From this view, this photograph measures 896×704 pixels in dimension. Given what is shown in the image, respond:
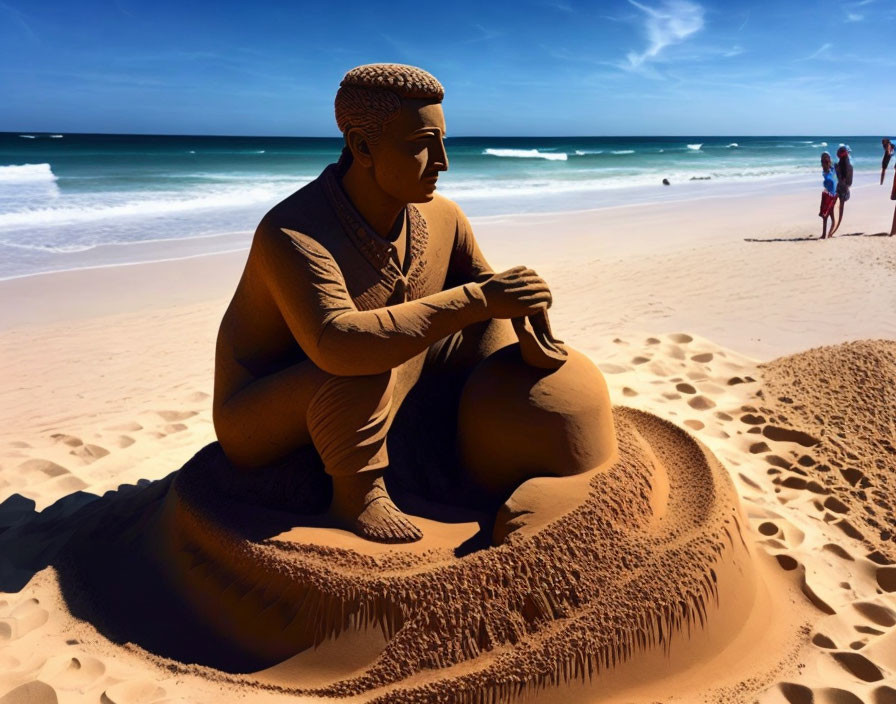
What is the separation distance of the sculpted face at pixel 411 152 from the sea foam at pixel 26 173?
22.0m

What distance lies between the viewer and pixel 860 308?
21.6ft

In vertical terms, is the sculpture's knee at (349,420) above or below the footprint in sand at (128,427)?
above

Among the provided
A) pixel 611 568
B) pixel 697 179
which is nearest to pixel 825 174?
pixel 611 568

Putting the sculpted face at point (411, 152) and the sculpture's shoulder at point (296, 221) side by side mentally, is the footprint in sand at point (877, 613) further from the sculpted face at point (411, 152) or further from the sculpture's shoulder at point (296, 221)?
the sculpture's shoulder at point (296, 221)

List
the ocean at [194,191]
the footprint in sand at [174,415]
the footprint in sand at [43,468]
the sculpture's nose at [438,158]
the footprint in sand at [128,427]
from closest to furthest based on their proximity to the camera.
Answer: the sculpture's nose at [438,158]
the footprint in sand at [43,468]
the footprint in sand at [128,427]
the footprint in sand at [174,415]
the ocean at [194,191]

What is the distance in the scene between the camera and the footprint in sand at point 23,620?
7.96ft

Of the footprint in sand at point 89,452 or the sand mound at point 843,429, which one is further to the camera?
the footprint in sand at point 89,452

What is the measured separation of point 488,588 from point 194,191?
18.3m

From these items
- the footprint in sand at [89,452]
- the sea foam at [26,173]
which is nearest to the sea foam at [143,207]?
the sea foam at [26,173]

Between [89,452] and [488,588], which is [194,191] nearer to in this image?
[89,452]

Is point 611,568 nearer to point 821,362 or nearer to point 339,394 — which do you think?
point 339,394

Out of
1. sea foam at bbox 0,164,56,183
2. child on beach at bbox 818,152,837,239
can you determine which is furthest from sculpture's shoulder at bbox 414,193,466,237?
sea foam at bbox 0,164,56,183

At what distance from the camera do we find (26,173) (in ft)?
73.2

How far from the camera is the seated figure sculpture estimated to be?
2.16 metres
